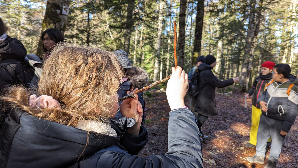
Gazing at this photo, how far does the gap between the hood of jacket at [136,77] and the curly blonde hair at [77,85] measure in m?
2.20

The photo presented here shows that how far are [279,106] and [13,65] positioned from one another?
4.99 metres

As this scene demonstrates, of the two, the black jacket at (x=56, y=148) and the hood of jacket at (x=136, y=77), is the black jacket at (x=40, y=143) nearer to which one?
the black jacket at (x=56, y=148)

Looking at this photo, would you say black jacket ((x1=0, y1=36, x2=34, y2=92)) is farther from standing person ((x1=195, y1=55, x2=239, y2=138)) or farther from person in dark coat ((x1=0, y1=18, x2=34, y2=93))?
standing person ((x1=195, y1=55, x2=239, y2=138))

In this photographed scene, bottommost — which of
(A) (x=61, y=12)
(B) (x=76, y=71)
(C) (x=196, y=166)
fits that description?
(C) (x=196, y=166)

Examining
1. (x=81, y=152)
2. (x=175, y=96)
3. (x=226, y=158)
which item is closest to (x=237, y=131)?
(x=226, y=158)

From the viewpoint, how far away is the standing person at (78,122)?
2.76 feet

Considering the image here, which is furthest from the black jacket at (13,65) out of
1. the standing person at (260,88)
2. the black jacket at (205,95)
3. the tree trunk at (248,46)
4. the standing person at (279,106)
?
the tree trunk at (248,46)

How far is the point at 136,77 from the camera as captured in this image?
3352mm

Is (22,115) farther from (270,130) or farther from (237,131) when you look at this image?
(237,131)

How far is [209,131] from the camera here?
7.06 m

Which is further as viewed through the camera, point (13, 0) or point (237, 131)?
point (13, 0)

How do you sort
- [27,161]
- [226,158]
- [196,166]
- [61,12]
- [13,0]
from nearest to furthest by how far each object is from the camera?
[27,161] < [196,166] < [61,12] < [226,158] < [13,0]

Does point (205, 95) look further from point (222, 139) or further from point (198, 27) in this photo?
point (198, 27)

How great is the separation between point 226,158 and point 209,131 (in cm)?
194
